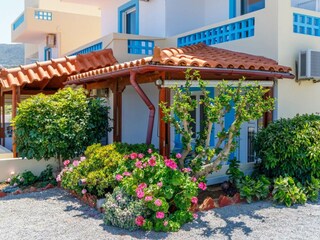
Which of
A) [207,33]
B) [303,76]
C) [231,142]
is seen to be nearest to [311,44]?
[303,76]

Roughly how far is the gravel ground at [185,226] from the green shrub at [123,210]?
161mm

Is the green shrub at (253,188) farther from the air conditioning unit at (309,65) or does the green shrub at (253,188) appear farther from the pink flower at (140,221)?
the air conditioning unit at (309,65)

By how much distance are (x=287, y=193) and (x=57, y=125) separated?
708cm

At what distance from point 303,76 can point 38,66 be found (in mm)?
10324

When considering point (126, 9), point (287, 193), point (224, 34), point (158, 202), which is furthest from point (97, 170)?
point (126, 9)

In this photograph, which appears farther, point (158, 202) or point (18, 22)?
point (18, 22)

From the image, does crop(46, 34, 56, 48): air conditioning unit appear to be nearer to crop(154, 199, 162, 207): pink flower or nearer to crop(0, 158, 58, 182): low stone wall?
crop(0, 158, 58, 182): low stone wall

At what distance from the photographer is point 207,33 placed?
44.9 ft

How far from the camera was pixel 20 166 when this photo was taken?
1205 cm

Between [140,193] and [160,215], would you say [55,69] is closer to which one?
[140,193]

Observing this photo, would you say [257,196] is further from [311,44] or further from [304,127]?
[311,44]

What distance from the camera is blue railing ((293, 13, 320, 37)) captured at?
1166cm

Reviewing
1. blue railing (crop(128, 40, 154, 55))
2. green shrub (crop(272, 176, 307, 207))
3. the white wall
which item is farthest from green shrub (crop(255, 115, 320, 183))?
blue railing (crop(128, 40, 154, 55))

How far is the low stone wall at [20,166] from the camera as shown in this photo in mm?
11898
